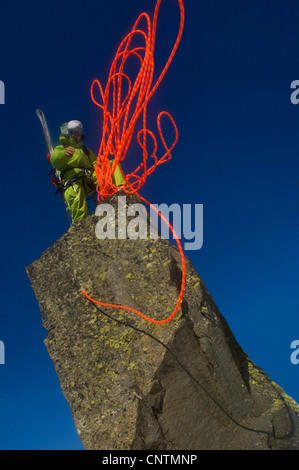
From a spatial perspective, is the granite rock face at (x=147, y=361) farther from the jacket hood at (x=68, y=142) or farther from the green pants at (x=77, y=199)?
the jacket hood at (x=68, y=142)

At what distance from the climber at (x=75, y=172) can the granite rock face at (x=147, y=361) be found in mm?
1765

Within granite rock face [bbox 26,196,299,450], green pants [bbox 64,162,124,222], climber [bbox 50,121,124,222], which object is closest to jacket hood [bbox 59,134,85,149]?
climber [bbox 50,121,124,222]

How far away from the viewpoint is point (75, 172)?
809 cm

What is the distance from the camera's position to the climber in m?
7.82

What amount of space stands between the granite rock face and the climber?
69.5 inches

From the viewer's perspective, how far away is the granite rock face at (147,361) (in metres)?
4.84

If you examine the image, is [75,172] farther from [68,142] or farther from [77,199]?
[68,142]

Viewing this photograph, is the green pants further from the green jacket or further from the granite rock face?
the granite rock face

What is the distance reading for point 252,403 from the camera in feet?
17.2

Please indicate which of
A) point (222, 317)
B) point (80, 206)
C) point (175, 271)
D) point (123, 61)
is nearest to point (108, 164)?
point (80, 206)

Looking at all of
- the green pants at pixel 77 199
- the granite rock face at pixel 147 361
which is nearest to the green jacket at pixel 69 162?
the green pants at pixel 77 199

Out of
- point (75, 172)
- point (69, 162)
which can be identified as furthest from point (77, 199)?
point (69, 162)
